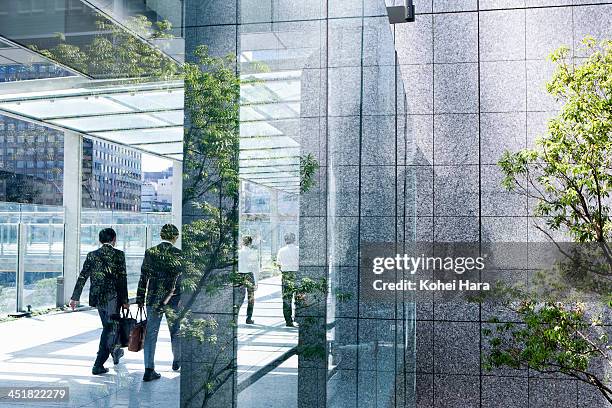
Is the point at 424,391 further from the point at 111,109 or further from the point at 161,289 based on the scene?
the point at 111,109

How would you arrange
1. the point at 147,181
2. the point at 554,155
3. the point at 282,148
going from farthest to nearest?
the point at 554,155, the point at 282,148, the point at 147,181

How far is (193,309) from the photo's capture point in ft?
2.28

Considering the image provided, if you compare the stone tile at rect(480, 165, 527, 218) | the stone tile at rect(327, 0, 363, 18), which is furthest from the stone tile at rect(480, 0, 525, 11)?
the stone tile at rect(327, 0, 363, 18)

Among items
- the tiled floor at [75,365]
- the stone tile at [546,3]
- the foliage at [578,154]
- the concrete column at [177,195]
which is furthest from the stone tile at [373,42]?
the stone tile at [546,3]

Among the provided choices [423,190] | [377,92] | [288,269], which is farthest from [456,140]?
[288,269]

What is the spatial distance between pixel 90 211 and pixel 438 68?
4.30 metres

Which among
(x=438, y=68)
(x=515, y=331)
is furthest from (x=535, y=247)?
(x=438, y=68)

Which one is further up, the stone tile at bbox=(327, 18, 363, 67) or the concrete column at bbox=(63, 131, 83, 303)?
the stone tile at bbox=(327, 18, 363, 67)

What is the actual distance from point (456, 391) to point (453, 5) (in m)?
2.57

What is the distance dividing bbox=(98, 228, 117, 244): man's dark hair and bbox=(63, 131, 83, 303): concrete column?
0.02m

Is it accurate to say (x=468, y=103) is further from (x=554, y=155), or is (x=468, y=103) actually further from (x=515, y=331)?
(x=515, y=331)

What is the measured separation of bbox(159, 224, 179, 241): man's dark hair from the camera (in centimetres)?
62

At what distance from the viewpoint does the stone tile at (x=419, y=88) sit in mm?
4578

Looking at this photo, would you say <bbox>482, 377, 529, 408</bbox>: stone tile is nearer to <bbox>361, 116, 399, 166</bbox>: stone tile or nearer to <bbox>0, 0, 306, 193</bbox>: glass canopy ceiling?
<bbox>361, 116, 399, 166</bbox>: stone tile
